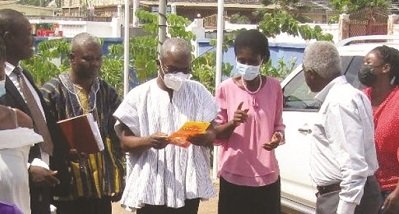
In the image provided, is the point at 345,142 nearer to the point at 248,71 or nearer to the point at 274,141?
the point at 274,141

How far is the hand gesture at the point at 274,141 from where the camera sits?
4.29m

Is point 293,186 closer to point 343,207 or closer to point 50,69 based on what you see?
point 343,207

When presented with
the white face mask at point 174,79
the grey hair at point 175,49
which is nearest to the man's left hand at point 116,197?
the white face mask at point 174,79

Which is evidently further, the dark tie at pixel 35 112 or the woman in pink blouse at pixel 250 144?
the woman in pink blouse at pixel 250 144

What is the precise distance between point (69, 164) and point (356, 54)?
8.98 feet

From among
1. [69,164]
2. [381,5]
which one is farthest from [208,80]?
[381,5]

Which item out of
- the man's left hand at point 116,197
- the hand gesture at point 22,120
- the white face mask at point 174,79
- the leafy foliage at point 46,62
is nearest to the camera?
the hand gesture at point 22,120

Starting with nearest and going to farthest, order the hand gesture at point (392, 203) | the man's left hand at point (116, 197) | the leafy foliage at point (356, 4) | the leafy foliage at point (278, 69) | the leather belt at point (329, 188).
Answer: the leather belt at point (329, 188)
the hand gesture at point (392, 203)
the man's left hand at point (116, 197)
the leafy foliage at point (278, 69)
the leafy foliage at point (356, 4)

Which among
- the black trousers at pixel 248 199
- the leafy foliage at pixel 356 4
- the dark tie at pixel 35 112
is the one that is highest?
the leafy foliage at pixel 356 4

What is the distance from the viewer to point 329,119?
3547mm

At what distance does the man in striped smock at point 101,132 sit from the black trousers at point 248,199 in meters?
0.68

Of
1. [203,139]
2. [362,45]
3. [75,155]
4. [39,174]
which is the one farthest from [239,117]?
[362,45]

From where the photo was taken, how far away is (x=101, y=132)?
4121mm

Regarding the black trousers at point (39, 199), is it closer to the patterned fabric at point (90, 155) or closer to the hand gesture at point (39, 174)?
the hand gesture at point (39, 174)
